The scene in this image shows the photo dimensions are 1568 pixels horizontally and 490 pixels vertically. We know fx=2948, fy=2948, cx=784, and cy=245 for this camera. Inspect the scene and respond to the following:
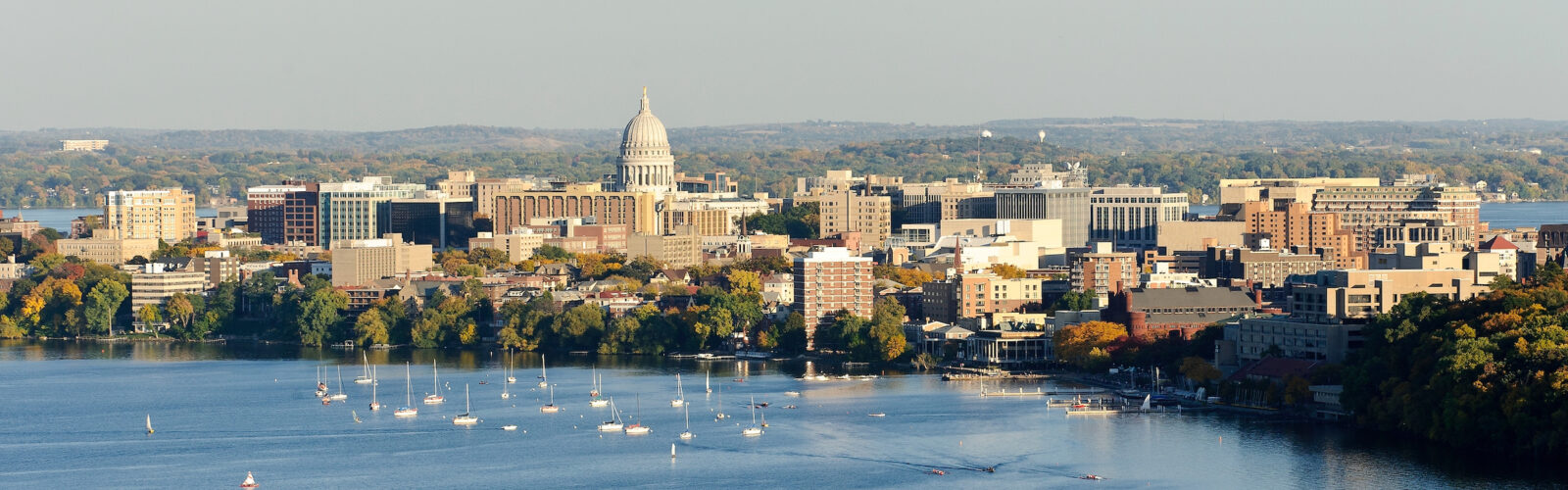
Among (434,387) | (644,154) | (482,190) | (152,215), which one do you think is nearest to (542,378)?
(434,387)

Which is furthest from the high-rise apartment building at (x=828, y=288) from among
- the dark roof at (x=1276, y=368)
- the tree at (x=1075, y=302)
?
the dark roof at (x=1276, y=368)

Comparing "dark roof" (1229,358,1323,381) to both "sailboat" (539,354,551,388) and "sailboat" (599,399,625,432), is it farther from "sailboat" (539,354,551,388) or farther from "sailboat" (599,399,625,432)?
"sailboat" (539,354,551,388)

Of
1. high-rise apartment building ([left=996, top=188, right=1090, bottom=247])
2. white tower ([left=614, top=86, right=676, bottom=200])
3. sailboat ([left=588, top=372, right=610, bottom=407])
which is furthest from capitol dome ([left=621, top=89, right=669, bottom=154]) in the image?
sailboat ([left=588, top=372, right=610, bottom=407])

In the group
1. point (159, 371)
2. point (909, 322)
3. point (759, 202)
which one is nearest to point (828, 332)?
point (909, 322)

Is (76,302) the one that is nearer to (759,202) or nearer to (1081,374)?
(1081,374)

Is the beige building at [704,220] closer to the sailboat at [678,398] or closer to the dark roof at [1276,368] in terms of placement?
the sailboat at [678,398]

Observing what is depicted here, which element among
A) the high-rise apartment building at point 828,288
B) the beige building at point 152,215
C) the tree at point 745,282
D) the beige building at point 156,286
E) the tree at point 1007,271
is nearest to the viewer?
the high-rise apartment building at point 828,288
